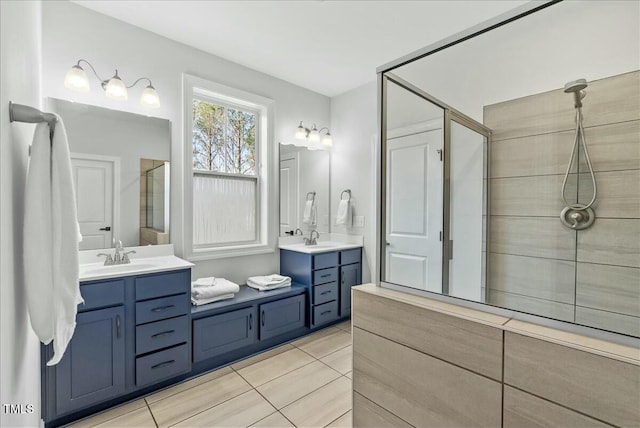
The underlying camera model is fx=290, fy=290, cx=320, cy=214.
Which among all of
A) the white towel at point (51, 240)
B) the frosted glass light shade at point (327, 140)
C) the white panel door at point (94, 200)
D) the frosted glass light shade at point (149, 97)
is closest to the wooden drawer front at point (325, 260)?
the frosted glass light shade at point (327, 140)

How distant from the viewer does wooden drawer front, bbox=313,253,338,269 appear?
3.01 meters

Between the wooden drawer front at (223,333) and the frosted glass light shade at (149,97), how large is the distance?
1.80m

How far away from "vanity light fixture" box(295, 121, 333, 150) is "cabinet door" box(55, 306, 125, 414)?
2.49 meters

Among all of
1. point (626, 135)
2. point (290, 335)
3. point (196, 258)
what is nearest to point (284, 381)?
point (290, 335)

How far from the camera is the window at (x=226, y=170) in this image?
276cm

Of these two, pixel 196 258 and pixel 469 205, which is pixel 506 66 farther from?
pixel 196 258

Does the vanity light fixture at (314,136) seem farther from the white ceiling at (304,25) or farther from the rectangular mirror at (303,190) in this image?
the white ceiling at (304,25)

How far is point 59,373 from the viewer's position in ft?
5.49

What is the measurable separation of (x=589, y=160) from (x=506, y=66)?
758 millimetres

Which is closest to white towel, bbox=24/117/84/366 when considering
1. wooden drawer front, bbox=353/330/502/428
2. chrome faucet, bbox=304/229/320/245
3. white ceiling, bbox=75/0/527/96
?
wooden drawer front, bbox=353/330/502/428

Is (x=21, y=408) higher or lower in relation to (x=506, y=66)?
lower

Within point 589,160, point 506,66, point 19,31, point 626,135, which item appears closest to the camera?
point 19,31

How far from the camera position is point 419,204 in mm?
2330

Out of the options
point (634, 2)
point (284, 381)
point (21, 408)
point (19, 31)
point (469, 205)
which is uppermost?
point (634, 2)
